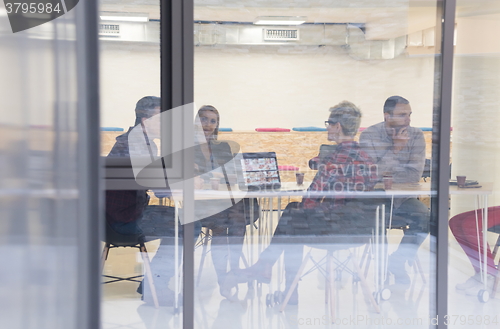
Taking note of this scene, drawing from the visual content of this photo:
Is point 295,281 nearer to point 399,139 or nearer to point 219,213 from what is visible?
point 219,213

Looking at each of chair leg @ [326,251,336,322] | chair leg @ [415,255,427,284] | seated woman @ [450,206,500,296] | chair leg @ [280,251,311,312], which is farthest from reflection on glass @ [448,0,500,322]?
chair leg @ [280,251,311,312]

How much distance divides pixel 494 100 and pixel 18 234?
7.71ft

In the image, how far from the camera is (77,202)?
99cm

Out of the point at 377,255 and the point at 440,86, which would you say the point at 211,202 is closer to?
the point at 377,255

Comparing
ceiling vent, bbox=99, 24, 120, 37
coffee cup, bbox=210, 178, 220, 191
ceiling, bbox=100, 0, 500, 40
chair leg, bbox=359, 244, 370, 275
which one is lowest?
chair leg, bbox=359, 244, 370, 275

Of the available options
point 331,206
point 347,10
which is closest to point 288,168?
point 331,206

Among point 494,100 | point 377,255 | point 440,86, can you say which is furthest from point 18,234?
point 494,100

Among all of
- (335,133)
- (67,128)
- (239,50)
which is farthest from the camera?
(335,133)

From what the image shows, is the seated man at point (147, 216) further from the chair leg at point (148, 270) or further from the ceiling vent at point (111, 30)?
the ceiling vent at point (111, 30)

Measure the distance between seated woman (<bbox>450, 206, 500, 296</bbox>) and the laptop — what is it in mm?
965

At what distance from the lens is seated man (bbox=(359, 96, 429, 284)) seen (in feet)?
7.86

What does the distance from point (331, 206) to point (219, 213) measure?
1.84ft

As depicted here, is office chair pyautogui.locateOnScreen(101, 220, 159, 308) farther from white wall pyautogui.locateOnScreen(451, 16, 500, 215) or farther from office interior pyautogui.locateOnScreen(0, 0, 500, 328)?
white wall pyautogui.locateOnScreen(451, 16, 500, 215)

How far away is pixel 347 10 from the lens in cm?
227
